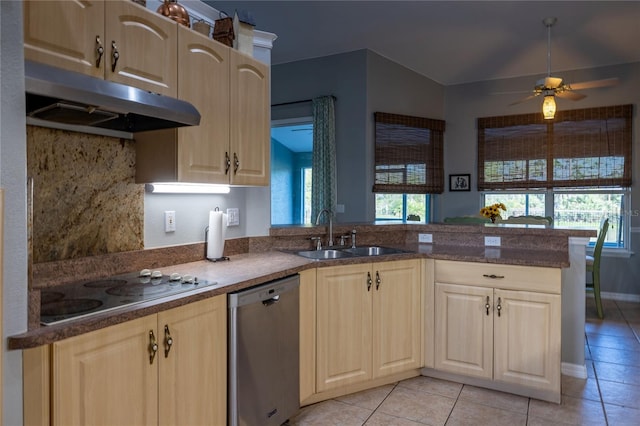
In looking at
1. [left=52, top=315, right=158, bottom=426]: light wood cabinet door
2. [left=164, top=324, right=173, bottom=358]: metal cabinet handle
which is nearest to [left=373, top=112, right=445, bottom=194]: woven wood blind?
[left=164, top=324, right=173, bottom=358]: metal cabinet handle

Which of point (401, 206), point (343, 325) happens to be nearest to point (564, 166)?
point (401, 206)

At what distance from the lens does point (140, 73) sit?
1.90 metres

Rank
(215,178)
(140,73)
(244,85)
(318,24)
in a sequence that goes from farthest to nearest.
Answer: (318,24), (244,85), (215,178), (140,73)

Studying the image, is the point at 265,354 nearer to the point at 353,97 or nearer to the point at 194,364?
the point at 194,364

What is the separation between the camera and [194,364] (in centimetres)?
177

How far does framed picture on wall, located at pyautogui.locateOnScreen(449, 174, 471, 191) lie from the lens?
20.8 feet

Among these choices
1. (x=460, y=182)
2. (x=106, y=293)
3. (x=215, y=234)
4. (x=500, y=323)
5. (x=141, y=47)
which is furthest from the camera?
(x=460, y=182)

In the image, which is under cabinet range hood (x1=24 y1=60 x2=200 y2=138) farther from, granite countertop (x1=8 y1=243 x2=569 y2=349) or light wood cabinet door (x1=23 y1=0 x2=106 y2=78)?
granite countertop (x1=8 y1=243 x2=569 y2=349)

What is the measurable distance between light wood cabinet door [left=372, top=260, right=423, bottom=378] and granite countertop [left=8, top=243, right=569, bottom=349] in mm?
105

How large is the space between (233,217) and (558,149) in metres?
4.83

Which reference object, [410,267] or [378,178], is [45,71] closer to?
[410,267]

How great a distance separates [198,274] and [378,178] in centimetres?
370

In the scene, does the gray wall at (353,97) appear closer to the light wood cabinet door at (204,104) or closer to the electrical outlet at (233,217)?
the electrical outlet at (233,217)

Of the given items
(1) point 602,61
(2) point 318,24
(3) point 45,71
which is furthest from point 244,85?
(1) point 602,61
